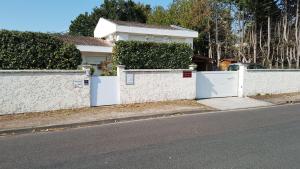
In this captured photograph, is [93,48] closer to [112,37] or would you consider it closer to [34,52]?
[112,37]

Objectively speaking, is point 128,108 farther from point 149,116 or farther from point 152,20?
point 152,20

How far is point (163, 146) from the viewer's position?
7.66 meters

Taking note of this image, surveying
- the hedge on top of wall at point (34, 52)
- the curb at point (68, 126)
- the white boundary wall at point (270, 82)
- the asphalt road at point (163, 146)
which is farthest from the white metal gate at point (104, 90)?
the white boundary wall at point (270, 82)

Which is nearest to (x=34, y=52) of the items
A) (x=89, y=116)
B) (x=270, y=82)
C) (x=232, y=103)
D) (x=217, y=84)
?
(x=89, y=116)

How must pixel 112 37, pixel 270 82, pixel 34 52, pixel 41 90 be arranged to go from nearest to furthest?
pixel 41 90 < pixel 34 52 < pixel 270 82 < pixel 112 37

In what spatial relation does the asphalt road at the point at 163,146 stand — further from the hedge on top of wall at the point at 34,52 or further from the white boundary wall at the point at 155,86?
the hedge on top of wall at the point at 34,52

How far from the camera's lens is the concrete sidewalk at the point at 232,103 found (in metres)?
15.6

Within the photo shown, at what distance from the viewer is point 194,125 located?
10.6m

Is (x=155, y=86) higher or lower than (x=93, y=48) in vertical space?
lower

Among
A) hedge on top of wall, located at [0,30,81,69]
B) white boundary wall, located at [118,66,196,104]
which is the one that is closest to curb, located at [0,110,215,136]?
white boundary wall, located at [118,66,196,104]

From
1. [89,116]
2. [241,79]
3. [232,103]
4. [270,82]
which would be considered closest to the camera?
[89,116]

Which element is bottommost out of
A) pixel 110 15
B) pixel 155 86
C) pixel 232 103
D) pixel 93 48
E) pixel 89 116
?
pixel 89 116

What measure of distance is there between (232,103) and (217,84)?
1.62 meters

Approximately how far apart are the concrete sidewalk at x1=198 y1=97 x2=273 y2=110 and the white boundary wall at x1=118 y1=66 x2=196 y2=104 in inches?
40.3
